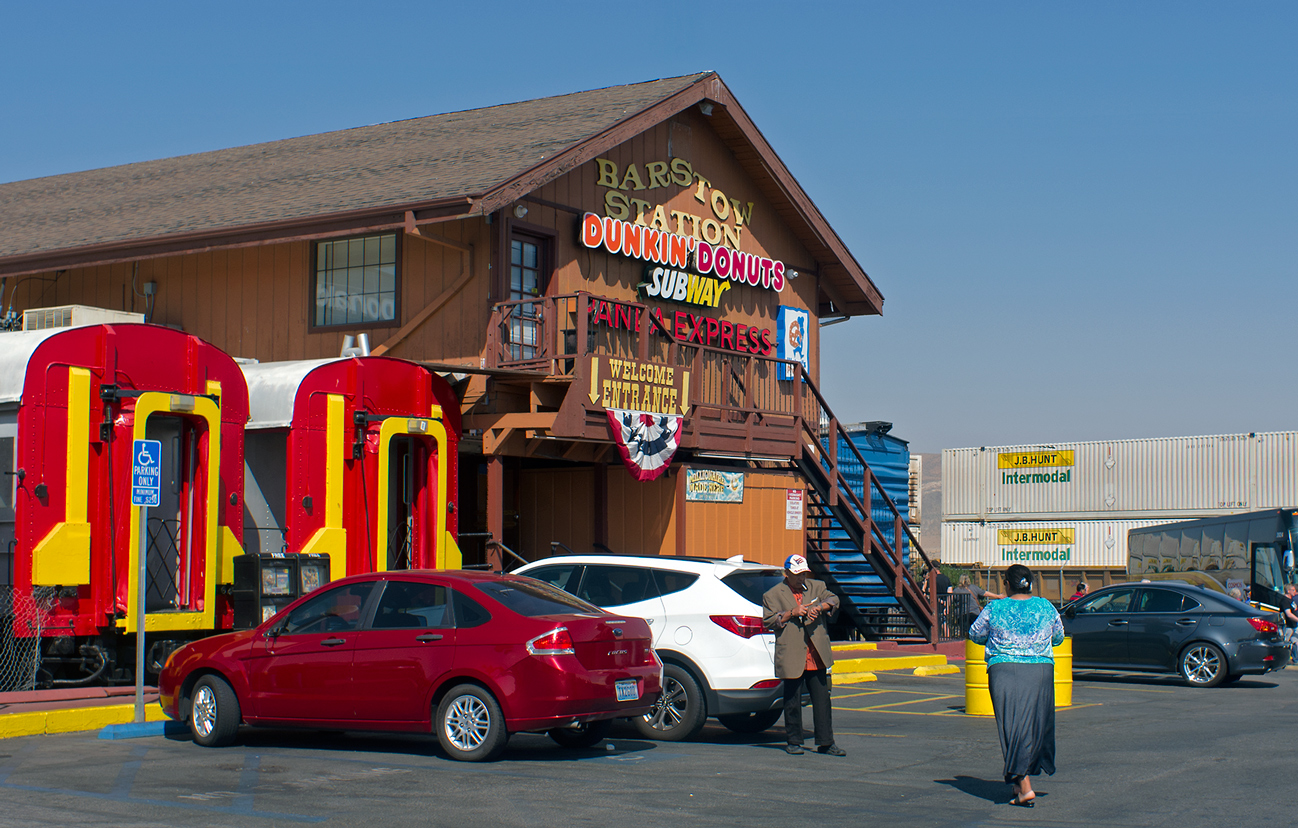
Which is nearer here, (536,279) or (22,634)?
(22,634)

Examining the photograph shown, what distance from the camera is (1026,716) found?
9.20 metres

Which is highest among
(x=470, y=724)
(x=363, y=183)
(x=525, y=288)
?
(x=363, y=183)

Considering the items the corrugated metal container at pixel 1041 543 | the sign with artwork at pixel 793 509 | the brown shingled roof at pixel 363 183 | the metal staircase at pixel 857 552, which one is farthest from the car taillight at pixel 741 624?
the corrugated metal container at pixel 1041 543

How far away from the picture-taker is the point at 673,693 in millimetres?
12172

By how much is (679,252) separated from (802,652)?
41.7ft

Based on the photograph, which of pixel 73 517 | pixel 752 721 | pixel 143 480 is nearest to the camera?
pixel 143 480

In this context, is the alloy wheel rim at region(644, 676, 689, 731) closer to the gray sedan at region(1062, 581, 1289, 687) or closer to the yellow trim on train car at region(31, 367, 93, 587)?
the yellow trim on train car at region(31, 367, 93, 587)

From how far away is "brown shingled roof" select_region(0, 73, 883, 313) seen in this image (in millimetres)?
19406

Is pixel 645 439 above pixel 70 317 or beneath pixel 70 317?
beneath

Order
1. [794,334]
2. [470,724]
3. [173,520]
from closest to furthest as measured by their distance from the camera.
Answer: [470,724] < [173,520] < [794,334]

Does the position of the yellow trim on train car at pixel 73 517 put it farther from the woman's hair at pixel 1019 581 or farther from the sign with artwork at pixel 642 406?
the woman's hair at pixel 1019 581

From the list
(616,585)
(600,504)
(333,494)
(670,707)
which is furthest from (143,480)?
(600,504)

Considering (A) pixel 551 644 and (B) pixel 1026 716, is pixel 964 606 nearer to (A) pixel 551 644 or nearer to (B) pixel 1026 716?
(A) pixel 551 644

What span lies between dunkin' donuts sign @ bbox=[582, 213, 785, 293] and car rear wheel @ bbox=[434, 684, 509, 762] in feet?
38.5
